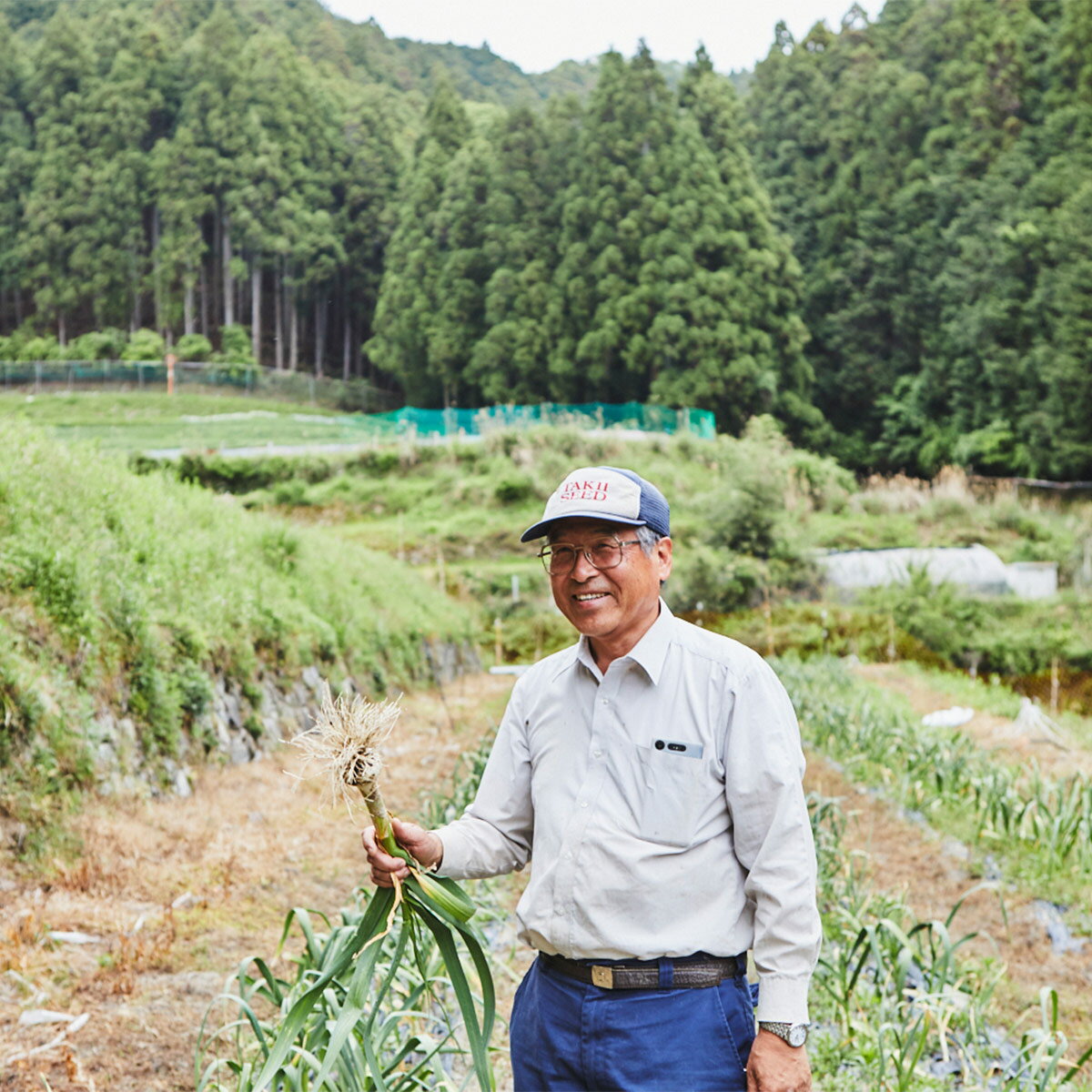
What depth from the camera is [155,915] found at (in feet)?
12.2

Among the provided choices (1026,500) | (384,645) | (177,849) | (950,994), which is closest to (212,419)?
(384,645)

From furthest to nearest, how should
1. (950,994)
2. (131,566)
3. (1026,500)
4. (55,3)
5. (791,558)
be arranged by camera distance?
(1026,500)
(55,3)
(791,558)
(131,566)
(950,994)

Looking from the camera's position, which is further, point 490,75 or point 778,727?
point 490,75

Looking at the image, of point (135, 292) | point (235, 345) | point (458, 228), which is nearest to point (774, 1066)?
point (135, 292)

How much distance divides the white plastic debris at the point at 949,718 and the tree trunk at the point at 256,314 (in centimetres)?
1449

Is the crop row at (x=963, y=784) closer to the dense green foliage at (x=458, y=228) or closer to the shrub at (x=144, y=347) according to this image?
the shrub at (x=144, y=347)

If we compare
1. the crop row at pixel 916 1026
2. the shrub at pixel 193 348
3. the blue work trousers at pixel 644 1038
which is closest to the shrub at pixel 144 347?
the shrub at pixel 193 348

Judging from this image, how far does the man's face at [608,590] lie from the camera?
173cm

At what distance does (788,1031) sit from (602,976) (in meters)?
0.27

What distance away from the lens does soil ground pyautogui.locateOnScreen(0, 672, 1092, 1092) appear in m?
2.79

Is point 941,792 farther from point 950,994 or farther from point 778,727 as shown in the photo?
point 778,727

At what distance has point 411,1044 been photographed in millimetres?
2006

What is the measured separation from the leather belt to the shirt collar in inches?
15.9

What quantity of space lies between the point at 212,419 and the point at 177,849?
12.1 metres
